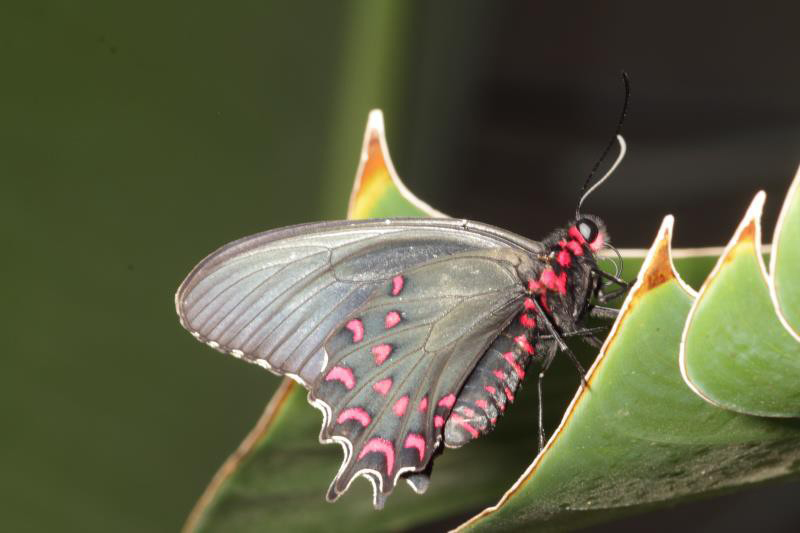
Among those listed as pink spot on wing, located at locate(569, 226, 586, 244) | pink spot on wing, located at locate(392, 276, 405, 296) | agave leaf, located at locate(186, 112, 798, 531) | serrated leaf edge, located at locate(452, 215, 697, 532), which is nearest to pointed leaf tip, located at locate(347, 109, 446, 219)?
agave leaf, located at locate(186, 112, 798, 531)

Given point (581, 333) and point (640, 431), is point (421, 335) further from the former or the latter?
point (640, 431)

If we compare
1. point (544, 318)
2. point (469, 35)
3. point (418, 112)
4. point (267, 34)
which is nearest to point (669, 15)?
point (469, 35)

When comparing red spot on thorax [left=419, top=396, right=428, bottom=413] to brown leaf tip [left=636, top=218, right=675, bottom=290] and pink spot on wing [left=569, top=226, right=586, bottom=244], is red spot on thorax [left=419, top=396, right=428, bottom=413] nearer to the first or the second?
pink spot on wing [left=569, top=226, right=586, bottom=244]

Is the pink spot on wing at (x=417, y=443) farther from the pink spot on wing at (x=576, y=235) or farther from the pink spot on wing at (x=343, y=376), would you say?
the pink spot on wing at (x=576, y=235)

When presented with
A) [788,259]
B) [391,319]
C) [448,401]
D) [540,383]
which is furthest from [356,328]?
[788,259]

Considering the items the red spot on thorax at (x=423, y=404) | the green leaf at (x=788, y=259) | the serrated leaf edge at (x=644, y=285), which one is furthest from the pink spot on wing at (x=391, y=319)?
the green leaf at (x=788, y=259)
